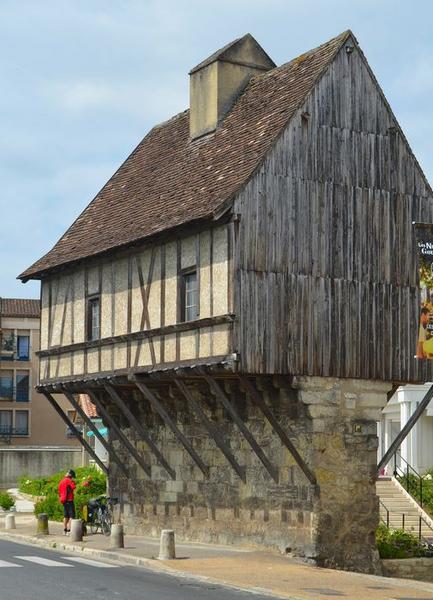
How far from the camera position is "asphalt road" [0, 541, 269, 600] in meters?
16.2

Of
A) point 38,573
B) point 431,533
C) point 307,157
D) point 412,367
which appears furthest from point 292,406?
point 431,533

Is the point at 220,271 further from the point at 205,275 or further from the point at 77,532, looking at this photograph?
the point at 77,532

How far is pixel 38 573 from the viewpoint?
62.6ft

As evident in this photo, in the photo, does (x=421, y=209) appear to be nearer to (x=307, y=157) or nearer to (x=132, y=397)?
(x=307, y=157)

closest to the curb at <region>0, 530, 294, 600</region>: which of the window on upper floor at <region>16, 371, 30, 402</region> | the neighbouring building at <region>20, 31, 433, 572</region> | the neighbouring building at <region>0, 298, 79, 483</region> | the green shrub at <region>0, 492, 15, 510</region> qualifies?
the neighbouring building at <region>20, 31, 433, 572</region>

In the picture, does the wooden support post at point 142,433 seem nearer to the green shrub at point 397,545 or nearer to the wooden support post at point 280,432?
the wooden support post at point 280,432

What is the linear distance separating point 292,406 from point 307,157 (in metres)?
5.01

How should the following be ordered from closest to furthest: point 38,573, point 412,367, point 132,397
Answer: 1. point 38,573
2. point 412,367
3. point 132,397

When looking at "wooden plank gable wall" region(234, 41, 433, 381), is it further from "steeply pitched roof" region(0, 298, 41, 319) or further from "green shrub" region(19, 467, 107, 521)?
"steeply pitched roof" region(0, 298, 41, 319)

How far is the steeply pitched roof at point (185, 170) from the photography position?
24172mm

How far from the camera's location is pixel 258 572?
784 inches

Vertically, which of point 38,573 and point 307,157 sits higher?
point 307,157

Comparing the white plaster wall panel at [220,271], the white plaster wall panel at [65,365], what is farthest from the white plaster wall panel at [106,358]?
the white plaster wall panel at [220,271]

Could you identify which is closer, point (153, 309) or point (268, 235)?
point (268, 235)
